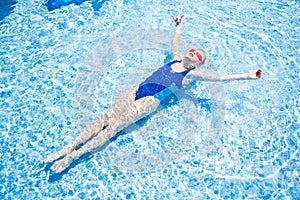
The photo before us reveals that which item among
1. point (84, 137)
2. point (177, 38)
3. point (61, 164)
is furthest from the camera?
point (177, 38)

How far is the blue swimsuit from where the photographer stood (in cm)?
633

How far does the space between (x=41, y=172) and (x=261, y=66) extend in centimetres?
553

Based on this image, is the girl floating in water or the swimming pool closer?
the girl floating in water

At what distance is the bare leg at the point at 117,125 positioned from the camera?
19.7 ft

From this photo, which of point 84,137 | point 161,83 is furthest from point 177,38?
point 84,137

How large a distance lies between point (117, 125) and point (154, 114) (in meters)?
1.06

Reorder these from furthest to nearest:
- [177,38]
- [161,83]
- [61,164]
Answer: [177,38] → [161,83] → [61,164]

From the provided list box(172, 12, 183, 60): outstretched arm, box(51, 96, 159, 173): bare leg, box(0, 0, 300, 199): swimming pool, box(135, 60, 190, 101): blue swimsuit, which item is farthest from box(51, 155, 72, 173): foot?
box(172, 12, 183, 60): outstretched arm

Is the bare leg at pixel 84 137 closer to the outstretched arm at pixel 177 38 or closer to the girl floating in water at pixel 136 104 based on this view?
the girl floating in water at pixel 136 104

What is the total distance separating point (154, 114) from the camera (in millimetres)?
6953

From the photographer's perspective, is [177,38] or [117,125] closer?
[117,125]

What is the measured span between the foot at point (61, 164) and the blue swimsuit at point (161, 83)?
68.3 inches

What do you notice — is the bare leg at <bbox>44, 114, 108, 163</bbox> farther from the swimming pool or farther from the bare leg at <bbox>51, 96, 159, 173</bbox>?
the swimming pool

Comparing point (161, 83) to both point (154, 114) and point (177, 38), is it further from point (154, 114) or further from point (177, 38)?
point (177, 38)
